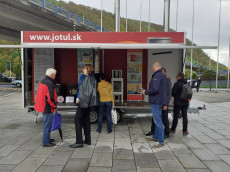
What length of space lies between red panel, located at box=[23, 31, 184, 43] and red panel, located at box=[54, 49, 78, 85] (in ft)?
5.56

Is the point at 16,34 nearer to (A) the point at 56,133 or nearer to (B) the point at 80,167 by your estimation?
(A) the point at 56,133

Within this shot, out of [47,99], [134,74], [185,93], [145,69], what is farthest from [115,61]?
[47,99]

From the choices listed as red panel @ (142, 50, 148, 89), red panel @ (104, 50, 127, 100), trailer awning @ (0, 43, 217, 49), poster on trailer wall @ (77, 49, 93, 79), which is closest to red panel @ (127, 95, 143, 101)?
red panel @ (104, 50, 127, 100)

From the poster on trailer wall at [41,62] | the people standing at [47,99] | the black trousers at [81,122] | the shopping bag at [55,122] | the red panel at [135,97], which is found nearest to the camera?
the people standing at [47,99]

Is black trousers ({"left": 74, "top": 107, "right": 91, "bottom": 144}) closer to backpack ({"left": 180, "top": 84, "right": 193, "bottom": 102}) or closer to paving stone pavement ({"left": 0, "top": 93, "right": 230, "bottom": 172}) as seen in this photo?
paving stone pavement ({"left": 0, "top": 93, "right": 230, "bottom": 172})

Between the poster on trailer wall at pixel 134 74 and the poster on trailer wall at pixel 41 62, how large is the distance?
2.86 meters

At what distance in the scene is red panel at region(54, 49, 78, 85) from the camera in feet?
24.5

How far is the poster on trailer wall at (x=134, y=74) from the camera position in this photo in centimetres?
732

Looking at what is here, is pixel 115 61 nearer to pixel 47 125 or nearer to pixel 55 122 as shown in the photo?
pixel 55 122

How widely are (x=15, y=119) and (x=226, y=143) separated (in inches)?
264

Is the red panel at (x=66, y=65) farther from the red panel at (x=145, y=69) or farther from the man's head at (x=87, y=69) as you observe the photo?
the man's head at (x=87, y=69)

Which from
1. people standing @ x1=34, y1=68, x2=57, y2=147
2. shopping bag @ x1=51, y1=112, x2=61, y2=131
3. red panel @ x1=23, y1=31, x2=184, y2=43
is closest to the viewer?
people standing @ x1=34, y1=68, x2=57, y2=147

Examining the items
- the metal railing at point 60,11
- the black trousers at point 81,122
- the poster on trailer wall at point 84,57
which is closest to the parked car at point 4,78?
the metal railing at point 60,11

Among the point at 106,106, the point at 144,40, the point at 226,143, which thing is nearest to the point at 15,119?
the point at 106,106
